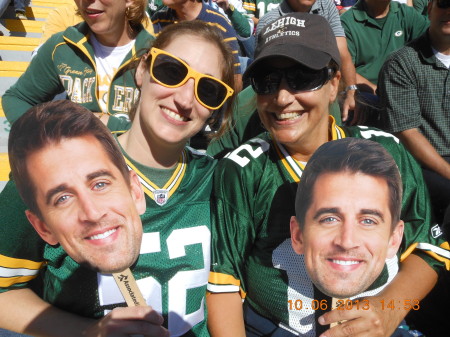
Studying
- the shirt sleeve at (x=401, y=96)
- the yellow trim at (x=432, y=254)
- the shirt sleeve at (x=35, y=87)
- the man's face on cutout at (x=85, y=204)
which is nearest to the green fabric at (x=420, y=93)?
the shirt sleeve at (x=401, y=96)

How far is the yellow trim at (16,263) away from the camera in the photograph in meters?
1.14

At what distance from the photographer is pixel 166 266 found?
4.32 ft

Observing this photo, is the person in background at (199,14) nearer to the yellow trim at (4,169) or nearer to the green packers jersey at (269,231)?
the yellow trim at (4,169)

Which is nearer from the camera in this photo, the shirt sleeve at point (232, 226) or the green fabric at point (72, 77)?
the shirt sleeve at point (232, 226)

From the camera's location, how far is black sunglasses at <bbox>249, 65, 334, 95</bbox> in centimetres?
139

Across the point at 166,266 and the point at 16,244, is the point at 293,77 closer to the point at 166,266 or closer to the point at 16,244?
the point at 166,266

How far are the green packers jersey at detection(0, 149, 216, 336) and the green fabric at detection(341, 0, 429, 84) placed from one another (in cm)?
245

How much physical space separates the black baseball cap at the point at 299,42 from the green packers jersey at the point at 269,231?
32 cm

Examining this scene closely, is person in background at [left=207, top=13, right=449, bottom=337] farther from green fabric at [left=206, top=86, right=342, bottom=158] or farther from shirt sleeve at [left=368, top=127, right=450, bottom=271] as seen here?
green fabric at [left=206, top=86, right=342, bottom=158]

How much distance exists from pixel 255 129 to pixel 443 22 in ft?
4.27

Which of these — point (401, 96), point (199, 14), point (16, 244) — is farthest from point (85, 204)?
point (401, 96)

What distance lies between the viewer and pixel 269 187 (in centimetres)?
144

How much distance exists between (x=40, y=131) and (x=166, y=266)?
24.1 inches
